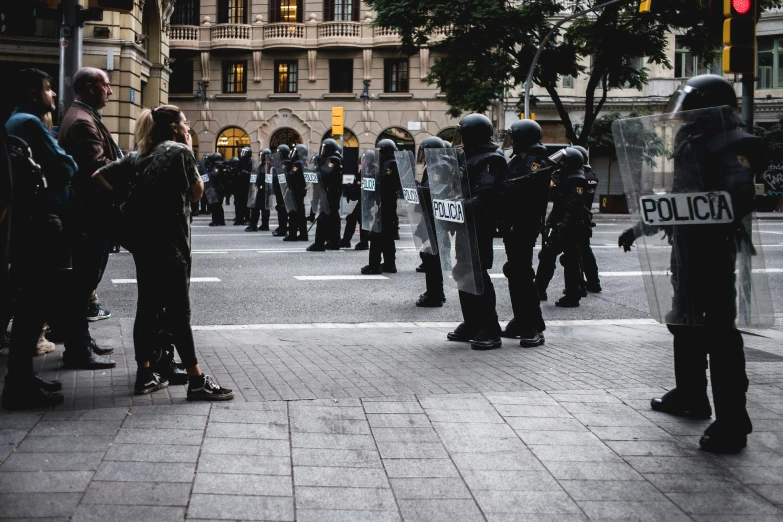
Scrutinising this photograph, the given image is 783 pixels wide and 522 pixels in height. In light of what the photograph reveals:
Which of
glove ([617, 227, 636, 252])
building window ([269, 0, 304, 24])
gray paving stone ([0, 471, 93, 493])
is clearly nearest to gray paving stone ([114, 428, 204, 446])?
gray paving stone ([0, 471, 93, 493])

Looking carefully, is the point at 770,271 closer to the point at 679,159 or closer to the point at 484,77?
the point at 679,159

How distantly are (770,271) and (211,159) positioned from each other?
595 inches

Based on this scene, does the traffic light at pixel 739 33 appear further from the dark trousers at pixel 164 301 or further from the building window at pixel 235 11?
the building window at pixel 235 11

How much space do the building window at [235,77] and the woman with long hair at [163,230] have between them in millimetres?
39908

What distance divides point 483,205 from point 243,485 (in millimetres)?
3711

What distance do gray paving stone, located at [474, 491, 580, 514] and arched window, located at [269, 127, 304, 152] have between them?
4086 cm

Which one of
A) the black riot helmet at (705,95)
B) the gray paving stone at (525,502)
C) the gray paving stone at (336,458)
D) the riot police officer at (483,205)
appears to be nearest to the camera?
the gray paving stone at (525,502)

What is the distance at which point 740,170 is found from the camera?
4.25 m

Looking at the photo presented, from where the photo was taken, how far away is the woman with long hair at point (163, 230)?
4992mm

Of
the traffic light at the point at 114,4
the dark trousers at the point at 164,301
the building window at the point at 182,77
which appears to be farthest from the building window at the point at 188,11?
the dark trousers at the point at 164,301

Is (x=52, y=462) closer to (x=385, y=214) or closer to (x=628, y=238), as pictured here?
(x=628, y=238)

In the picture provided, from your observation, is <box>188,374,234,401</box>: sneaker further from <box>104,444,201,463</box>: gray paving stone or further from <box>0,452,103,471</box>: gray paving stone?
<box>0,452,103,471</box>: gray paving stone

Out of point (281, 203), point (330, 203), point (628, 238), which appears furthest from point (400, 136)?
point (628, 238)

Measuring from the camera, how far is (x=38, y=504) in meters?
3.44
